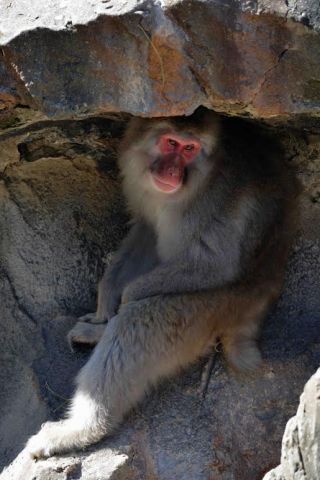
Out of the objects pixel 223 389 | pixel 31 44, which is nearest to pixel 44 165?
pixel 31 44

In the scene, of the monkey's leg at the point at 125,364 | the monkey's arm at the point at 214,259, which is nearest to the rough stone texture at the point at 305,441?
the monkey's leg at the point at 125,364

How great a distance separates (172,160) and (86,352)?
4.73 feet

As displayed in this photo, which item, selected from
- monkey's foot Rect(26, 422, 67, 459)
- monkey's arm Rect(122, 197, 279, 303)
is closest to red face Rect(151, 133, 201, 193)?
monkey's arm Rect(122, 197, 279, 303)

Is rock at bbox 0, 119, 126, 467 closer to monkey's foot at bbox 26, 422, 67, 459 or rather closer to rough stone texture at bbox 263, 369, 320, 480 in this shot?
monkey's foot at bbox 26, 422, 67, 459

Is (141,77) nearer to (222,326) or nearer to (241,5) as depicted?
(241,5)

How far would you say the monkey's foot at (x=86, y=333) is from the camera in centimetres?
589

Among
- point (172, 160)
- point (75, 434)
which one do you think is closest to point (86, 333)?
point (75, 434)

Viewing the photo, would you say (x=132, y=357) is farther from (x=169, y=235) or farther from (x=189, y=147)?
(x=189, y=147)

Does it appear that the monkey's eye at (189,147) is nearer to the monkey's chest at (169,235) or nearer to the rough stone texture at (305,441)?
the monkey's chest at (169,235)

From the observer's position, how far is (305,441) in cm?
377

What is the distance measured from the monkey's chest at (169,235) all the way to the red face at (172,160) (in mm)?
220

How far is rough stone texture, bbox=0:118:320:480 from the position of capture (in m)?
5.21

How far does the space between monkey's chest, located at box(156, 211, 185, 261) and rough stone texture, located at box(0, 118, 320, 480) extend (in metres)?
0.70

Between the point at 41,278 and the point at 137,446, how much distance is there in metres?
1.57
